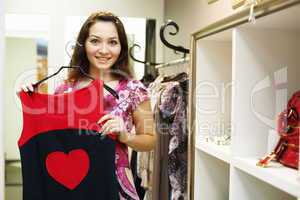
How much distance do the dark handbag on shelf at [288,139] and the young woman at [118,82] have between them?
500 mm

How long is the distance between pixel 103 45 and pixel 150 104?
0.96 ft

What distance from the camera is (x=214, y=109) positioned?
3.77 ft

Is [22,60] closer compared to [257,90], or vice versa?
[257,90]

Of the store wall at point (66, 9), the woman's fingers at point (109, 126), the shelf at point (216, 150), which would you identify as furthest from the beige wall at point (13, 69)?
the shelf at point (216, 150)

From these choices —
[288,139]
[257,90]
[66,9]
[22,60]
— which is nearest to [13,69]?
[22,60]

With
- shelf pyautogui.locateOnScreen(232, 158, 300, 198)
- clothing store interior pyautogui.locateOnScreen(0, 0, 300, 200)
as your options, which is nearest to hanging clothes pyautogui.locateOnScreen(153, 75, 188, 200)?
clothing store interior pyautogui.locateOnScreen(0, 0, 300, 200)

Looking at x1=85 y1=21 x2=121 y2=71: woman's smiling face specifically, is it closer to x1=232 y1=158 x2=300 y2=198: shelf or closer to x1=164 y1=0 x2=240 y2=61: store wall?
x1=164 y1=0 x2=240 y2=61: store wall

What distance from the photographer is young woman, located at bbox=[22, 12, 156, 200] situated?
3.74ft

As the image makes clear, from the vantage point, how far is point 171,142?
1410 mm

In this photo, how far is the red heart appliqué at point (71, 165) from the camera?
102cm

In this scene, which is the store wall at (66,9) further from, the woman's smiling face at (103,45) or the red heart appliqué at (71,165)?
the red heart appliqué at (71,165)

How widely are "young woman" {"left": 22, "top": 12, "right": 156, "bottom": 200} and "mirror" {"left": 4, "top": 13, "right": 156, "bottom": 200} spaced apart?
321 mm

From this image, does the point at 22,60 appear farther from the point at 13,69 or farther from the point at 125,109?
the point at 125,109

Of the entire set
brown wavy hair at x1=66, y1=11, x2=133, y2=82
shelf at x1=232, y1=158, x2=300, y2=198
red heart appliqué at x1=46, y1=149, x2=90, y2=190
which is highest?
brown wavy hair at x1=66, y1=11, x2=133, y2=82
